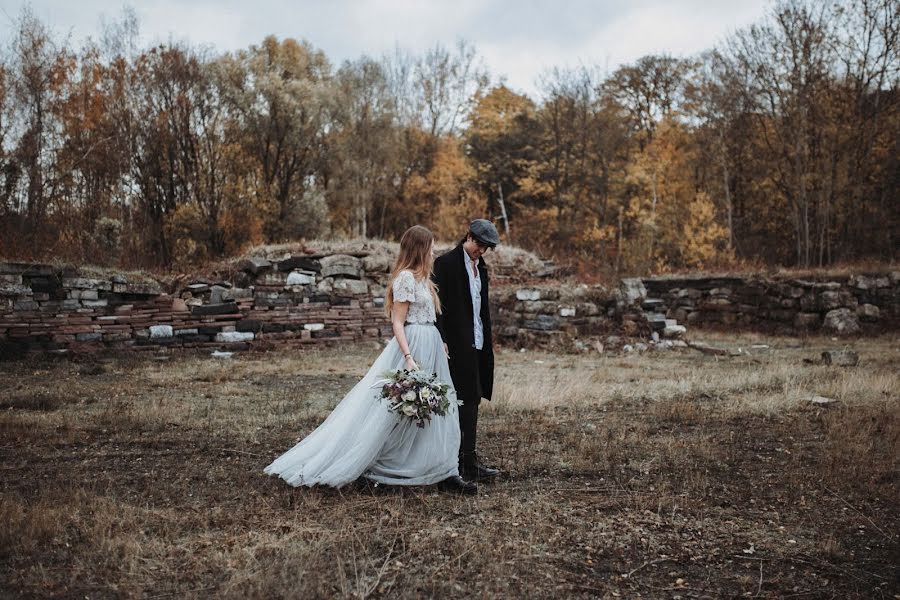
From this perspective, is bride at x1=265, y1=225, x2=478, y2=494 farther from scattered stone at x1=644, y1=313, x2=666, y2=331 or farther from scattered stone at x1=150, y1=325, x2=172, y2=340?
scattered stone at x1=644, y1=313, x2=666, y2=331

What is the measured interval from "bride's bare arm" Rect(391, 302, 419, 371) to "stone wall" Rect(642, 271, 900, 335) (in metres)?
11.6

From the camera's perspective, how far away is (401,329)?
4594 mm

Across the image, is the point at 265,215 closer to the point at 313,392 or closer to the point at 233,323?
the point at 233,323

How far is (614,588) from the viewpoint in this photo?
10.8 ft

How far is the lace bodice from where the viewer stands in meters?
4.65

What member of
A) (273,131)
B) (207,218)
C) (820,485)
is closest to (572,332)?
(820,485)

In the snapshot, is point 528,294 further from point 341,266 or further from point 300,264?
point 300,264

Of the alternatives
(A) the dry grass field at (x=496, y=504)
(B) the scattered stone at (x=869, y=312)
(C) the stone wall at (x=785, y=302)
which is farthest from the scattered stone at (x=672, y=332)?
(A) the dry grass field at (x=496, y=504)

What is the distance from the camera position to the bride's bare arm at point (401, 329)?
14.8 feet

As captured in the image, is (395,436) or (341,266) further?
(341,266)

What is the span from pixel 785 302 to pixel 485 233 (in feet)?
49.4

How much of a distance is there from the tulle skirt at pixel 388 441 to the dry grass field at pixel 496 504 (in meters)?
0.15

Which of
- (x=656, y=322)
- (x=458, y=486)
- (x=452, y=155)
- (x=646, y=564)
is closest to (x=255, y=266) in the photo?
(x=656, y=322)

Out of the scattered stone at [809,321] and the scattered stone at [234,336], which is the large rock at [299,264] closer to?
the scattered stone at [234,336]
